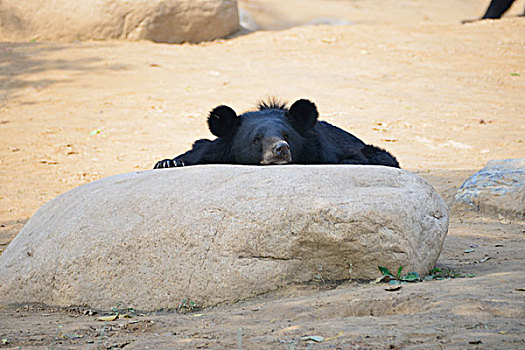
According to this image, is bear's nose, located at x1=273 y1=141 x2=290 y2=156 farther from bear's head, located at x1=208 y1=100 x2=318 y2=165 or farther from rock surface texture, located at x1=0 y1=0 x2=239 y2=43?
rock surface texture, located at x1=0 y1=0 x2=239 y2=43

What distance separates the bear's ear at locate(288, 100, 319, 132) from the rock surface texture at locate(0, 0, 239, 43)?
10934 millimetres

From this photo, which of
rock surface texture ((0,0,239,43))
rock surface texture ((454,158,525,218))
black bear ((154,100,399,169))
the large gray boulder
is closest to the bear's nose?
black bear ((154,100,399,169))

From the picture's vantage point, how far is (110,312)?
12.0ft

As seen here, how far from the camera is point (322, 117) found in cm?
1115

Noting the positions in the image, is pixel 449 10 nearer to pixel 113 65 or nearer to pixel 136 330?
pixel 113 65

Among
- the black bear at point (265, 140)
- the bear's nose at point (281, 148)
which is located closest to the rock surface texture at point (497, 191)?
the black bear at point (265, 140)

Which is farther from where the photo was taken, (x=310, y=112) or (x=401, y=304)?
(x=310, y=112)

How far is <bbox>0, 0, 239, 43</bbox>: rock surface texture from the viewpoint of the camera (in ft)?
50.2

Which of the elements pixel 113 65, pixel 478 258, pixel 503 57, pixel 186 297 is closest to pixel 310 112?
pixel 478 258

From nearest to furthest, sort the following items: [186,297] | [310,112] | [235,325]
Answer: [235,325] → [186,297] → [310,112]

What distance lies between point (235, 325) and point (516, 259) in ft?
8.26

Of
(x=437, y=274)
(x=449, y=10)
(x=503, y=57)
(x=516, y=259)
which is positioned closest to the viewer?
(x=437, y=274)

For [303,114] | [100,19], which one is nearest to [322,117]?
[303,114]

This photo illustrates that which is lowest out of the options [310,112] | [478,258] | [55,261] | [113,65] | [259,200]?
[478,258]
